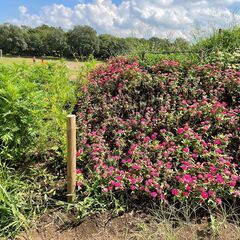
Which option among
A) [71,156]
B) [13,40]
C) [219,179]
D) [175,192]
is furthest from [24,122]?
[13,40]

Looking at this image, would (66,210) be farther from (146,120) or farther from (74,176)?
(146,120)

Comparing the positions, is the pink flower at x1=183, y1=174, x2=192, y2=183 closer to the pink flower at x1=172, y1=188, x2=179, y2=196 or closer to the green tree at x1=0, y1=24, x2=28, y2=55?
the pink flower at x1=172, y1=188, x2=179, y2=196

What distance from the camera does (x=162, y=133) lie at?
371cm

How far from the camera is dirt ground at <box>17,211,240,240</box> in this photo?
8.55 ft

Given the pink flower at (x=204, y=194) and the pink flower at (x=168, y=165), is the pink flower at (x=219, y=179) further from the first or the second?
the pink flower at (x=168, y=165)

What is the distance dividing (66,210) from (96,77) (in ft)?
11.0

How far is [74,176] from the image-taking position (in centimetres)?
299

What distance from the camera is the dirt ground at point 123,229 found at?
8.55 ft

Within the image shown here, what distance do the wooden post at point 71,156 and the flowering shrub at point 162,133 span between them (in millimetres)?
139

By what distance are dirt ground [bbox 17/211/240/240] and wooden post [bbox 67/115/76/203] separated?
242 millimetres

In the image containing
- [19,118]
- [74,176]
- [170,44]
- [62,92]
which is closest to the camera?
[74,176]

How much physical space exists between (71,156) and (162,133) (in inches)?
52.4

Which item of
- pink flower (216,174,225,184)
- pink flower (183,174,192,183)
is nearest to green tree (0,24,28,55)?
pink flower (183,174,192,183)

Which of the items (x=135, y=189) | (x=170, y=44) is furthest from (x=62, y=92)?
(x=170, y=44)
